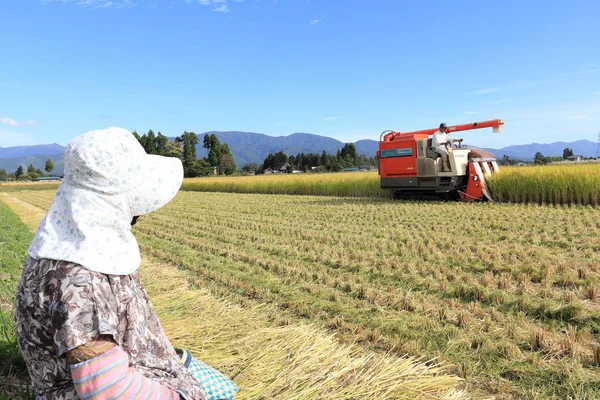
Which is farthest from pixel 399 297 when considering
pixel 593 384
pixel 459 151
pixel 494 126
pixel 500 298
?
pixel 494 126

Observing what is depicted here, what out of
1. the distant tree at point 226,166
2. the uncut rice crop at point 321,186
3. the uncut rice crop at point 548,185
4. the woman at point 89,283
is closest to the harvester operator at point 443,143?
the uncut rice crop at point 548,185

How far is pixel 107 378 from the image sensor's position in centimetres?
126

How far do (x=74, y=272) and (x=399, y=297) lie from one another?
3.53 metres

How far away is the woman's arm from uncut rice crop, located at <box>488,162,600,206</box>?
12455mm

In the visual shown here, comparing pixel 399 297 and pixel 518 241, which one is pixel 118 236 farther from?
pixel 518 241

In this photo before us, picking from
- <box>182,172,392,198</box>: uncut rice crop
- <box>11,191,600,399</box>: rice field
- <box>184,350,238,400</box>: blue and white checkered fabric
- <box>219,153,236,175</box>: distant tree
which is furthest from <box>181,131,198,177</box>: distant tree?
<box>184,350,238,400</box>: blue and white checkered fabric

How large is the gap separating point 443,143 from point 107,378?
11.6 meters

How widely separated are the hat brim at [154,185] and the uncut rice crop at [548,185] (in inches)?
477

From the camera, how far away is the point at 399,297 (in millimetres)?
4191

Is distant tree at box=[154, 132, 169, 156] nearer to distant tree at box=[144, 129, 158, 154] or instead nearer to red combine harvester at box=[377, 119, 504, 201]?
distant tree at box=[144, 129, 158, 154]

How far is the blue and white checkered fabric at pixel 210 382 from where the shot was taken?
1.94m

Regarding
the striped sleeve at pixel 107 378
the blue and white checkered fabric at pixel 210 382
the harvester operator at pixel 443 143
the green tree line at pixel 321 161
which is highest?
the green tree line at pixel 321 161


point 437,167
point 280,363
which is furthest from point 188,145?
point 280,363

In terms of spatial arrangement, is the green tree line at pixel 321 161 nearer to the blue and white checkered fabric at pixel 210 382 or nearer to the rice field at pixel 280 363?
the rice field at pixel 280 363
